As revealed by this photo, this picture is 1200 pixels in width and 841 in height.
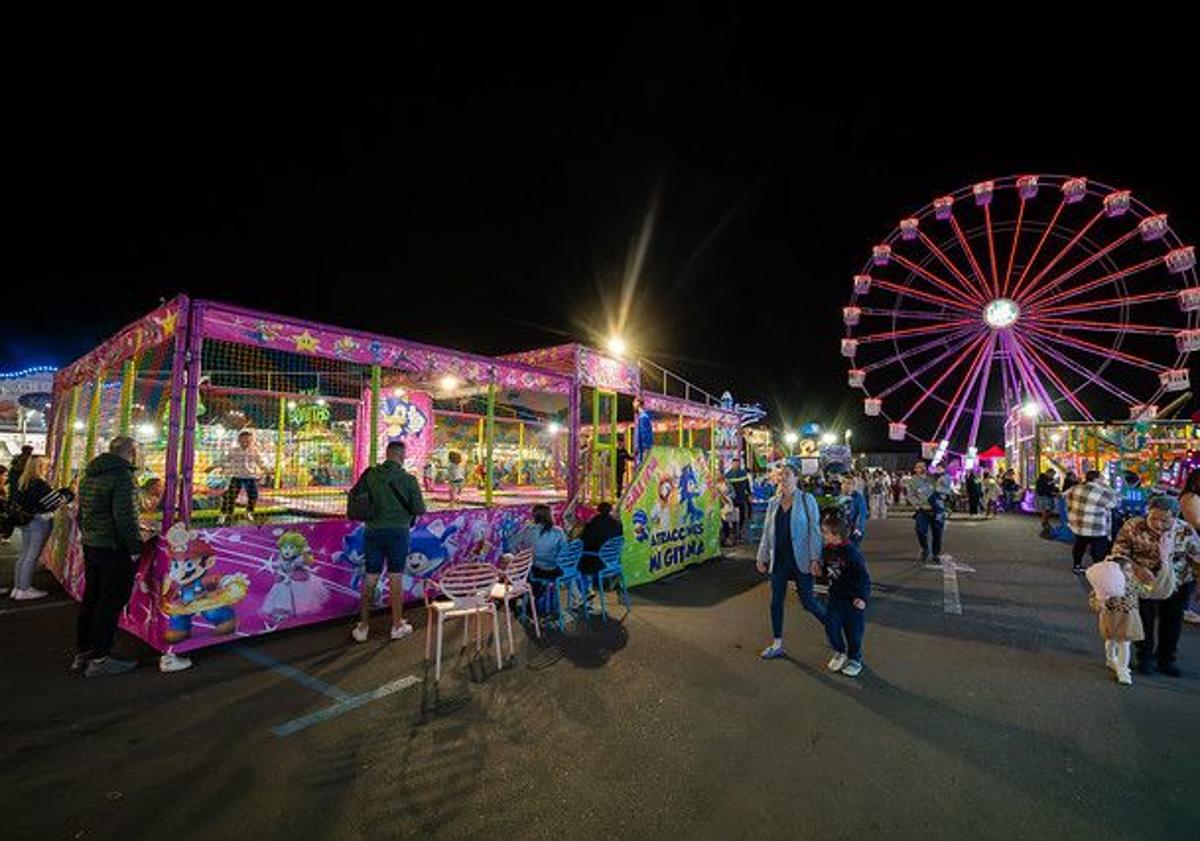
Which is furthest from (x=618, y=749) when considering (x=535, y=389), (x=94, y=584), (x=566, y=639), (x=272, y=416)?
(x=272, y=416)

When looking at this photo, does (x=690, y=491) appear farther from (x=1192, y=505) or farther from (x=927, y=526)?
(x=1192, y=505)

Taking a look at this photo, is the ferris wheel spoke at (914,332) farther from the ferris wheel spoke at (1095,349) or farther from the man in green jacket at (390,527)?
the man in green jacket at (390,527)

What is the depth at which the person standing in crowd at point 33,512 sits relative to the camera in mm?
6789

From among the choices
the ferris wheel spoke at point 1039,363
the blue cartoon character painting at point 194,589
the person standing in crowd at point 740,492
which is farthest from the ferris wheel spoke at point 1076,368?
the blue cartoon character painting at point 194,589

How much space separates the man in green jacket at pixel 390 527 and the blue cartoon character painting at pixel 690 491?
4.78 metres

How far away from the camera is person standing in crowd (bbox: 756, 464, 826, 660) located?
5.16 metres

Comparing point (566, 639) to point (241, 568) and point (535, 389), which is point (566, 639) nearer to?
point (241, 568)

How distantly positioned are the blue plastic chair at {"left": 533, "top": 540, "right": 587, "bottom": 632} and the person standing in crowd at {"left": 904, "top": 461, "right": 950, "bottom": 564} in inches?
267

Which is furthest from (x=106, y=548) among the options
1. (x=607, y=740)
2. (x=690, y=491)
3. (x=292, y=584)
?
(x=690, y=491)

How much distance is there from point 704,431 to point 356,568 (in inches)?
464

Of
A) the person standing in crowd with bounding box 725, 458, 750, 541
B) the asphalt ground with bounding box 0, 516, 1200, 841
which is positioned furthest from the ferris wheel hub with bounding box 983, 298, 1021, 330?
the asphalt ground with bounding box 0, 516, 1200, 841

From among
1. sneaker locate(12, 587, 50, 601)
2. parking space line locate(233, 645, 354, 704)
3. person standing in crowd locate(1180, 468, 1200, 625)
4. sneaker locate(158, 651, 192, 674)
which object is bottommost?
parking space line locate(233, 645, 354, 704)

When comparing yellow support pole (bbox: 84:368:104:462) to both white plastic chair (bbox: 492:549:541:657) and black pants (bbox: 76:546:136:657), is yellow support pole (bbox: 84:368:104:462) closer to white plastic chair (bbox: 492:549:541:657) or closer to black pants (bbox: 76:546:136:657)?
black pants (bbox: 76:546:136:657)

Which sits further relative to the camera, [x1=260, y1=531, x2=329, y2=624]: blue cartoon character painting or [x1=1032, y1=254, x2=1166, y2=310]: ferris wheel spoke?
[x1=1032, y1=254, x2=1166, y2=310]: ferris wheel spoke
